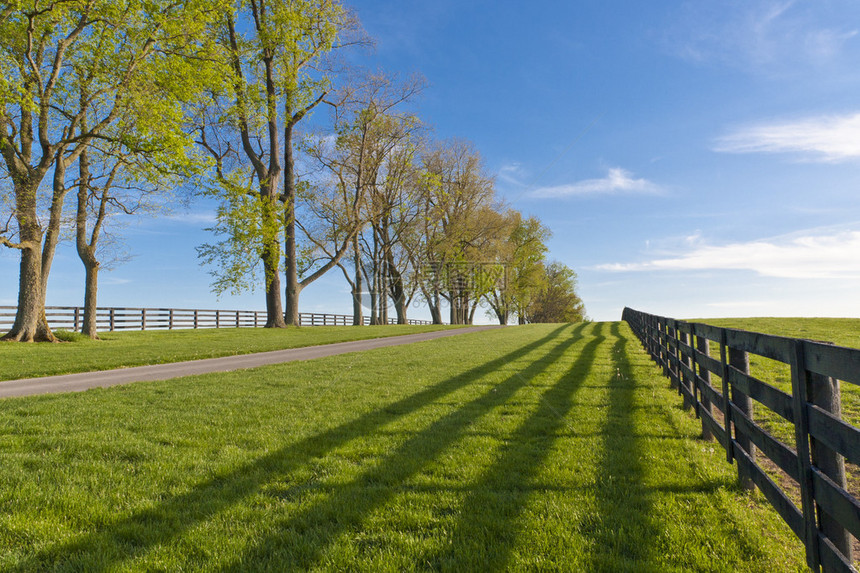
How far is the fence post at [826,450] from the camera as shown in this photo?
10.4ft

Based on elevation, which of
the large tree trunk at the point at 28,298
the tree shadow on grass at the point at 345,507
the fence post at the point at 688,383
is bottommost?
the tree shadow on grass at the point at 345,507

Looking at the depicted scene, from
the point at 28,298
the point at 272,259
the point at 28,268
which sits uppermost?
the point at 272,259

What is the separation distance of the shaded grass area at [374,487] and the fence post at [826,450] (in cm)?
39

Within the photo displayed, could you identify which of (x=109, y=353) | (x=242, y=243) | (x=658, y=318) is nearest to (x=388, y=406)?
(x=658, y=318)

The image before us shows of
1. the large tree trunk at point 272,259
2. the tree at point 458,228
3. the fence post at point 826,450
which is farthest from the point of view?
the tree at point 458,228

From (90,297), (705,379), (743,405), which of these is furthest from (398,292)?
(743,405)

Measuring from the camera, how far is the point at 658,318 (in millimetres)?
11688

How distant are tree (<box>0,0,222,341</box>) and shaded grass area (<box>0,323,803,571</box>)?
16.4m

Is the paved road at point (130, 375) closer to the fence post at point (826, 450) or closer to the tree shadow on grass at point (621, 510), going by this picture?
the tree shadow on grass at point (621, 510)

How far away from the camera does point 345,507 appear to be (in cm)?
395

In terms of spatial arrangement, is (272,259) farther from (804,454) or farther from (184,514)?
(804,454)

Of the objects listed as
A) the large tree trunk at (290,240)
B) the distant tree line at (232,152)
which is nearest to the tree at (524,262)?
the distant tree line at (232,152)

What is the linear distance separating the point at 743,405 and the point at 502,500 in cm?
276

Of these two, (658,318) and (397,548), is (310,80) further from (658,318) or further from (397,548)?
(397,548)
